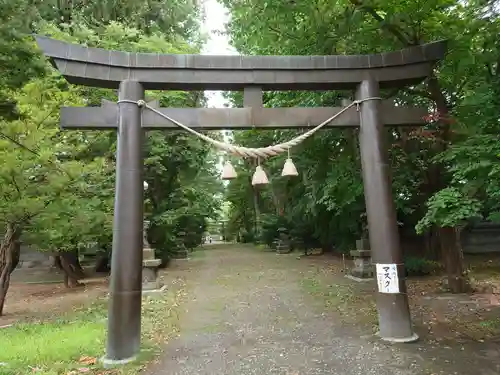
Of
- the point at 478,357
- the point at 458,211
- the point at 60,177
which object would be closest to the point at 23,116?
the point at 60,177

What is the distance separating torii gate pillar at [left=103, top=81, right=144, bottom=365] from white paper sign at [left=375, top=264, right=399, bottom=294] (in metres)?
3.67

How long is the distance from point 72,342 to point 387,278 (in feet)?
17.7

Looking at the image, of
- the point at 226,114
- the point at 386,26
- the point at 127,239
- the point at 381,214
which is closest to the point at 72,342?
the point at 127,239

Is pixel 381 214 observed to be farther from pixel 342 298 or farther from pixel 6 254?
pixel 6 254

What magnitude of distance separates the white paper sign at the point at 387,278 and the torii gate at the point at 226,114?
0.03 meters

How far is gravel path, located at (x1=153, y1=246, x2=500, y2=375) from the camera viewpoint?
5.22 metres

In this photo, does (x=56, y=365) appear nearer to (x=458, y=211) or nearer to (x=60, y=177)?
(x=60, y=177)

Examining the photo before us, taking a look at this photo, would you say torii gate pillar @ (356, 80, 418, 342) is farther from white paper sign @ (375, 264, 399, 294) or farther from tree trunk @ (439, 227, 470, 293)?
tree trunk @ (439, 227, 470, 293)

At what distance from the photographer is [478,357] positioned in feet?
17.4

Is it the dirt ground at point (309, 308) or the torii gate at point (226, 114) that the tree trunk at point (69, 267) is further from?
the torii gate at point (226, 114)

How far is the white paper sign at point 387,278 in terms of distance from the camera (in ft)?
19.7

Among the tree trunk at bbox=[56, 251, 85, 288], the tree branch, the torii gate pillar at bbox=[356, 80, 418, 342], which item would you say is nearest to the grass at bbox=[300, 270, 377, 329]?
the torii gate pillar at bbox=[356, 80, 418, 342]

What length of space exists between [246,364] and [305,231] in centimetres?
1627

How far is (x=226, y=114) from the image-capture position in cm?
634
